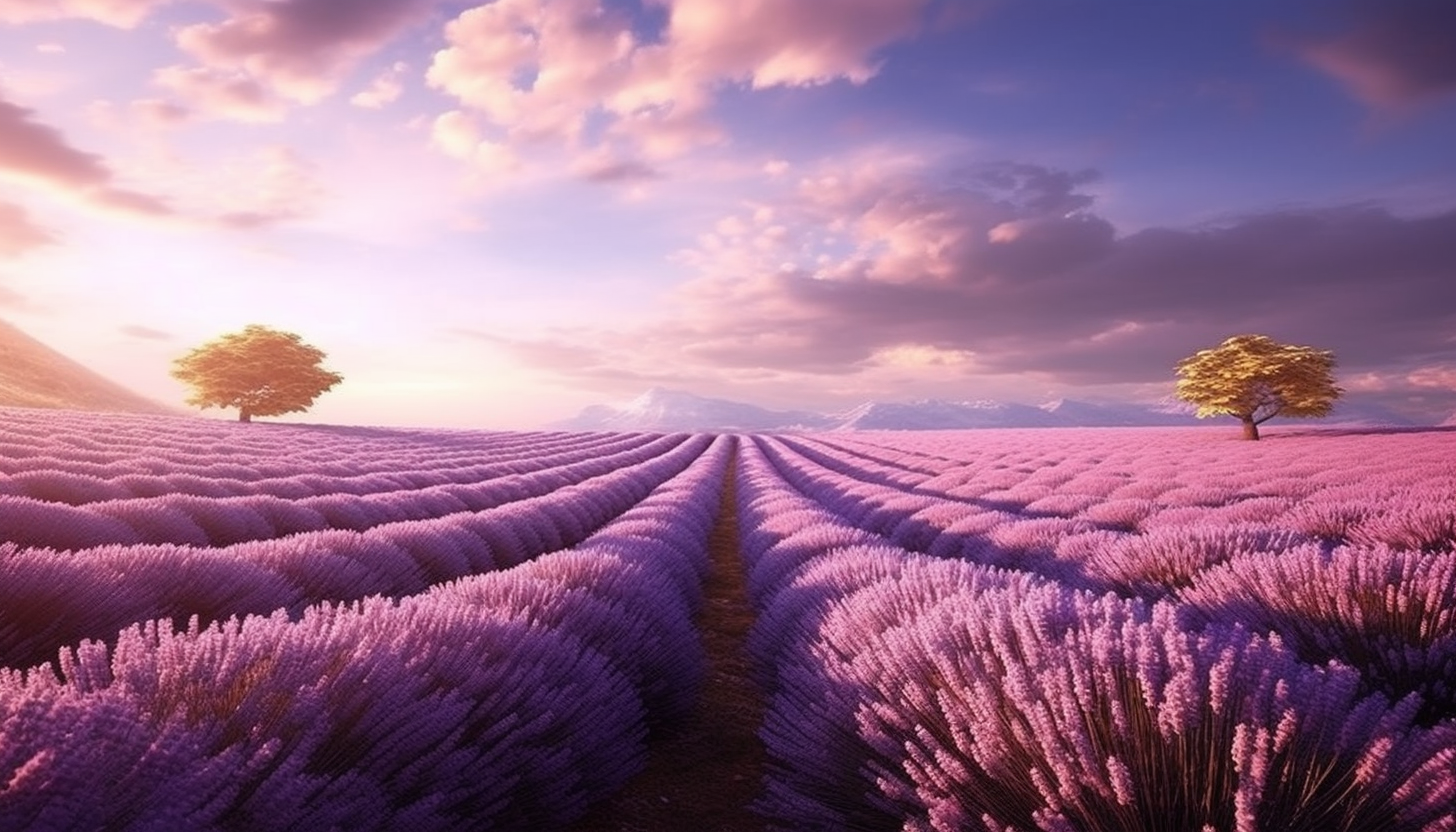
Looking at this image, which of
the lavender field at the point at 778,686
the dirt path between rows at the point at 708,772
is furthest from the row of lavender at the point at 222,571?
the dirt path between rows at the point at 708,772

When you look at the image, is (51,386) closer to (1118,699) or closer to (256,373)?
(256,373)

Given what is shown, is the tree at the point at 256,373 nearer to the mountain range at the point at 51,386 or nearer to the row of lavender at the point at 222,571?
the mountain range at the point at 51,386

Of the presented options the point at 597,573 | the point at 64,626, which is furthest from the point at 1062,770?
the point at 64,626

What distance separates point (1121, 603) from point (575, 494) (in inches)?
365

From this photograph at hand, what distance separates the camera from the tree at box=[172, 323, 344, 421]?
148 ft

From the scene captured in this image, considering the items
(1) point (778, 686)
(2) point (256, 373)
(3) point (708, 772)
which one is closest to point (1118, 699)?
(3) point (708, 772)

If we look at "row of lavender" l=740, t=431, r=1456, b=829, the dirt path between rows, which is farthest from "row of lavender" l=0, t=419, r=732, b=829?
"row of lavender" l=740, t=431, r=1456, b=829

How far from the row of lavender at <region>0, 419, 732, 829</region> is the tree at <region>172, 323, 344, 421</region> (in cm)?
5021

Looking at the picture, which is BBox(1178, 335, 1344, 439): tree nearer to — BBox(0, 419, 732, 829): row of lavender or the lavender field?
the lavender field

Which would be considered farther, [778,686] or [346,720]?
[778,686]

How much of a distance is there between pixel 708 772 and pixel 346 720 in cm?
195

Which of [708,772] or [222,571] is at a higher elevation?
[222,571]

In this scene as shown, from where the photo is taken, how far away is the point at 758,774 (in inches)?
129

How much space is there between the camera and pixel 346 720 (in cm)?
177
